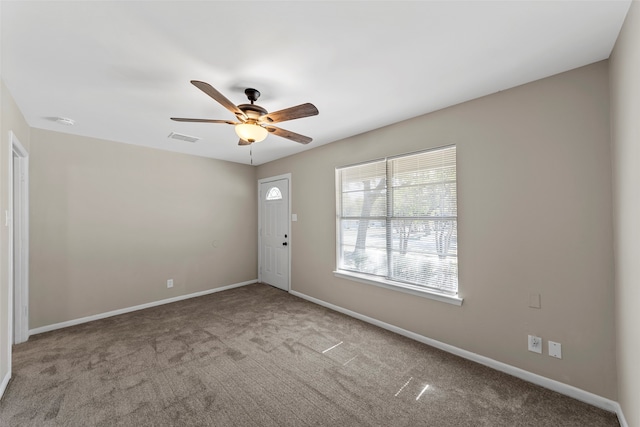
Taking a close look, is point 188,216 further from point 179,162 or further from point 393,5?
point 393,5

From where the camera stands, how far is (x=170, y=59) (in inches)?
70.8

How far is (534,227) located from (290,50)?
2328mm

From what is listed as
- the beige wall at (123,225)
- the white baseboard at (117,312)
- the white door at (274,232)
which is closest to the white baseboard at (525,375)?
the white door at (274,232)

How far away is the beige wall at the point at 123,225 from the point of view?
3191mm

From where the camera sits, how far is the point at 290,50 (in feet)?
5.62

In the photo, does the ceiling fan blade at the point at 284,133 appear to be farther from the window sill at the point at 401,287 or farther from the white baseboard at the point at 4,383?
the white baseboard at the point at 4,383

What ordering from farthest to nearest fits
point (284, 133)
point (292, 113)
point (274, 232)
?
1. point (274, 232)
2. point (284, 133)
3. point (292, 113)

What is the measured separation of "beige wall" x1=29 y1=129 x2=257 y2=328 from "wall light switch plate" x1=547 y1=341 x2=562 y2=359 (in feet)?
14.9

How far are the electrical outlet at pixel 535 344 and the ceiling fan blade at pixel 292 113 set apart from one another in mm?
2524

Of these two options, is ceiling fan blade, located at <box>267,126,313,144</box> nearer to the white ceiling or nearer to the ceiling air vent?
the white ceiling

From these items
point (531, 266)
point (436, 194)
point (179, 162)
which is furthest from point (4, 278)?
point (531, 266)

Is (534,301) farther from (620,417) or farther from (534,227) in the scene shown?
(620,417)

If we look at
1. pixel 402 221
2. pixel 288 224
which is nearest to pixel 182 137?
pixel 288 224

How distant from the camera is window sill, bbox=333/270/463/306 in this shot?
2.57 m
